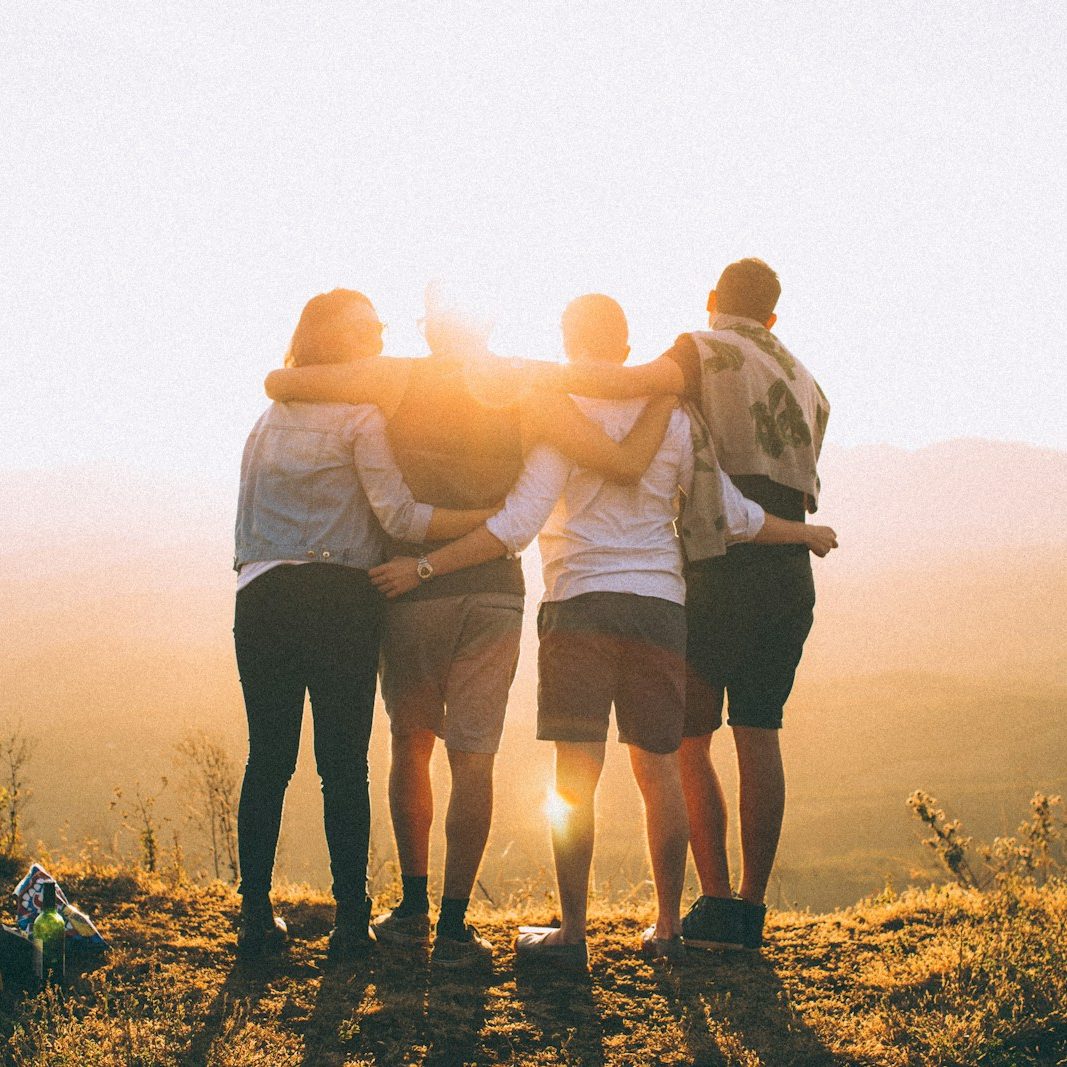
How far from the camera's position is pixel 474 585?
3.70 meters

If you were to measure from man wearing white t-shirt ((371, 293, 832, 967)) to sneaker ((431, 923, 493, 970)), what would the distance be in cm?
15

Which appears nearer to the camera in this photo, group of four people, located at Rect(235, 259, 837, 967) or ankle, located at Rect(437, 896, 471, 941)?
group of four people, located at Rect(235, 259, 837, 967)

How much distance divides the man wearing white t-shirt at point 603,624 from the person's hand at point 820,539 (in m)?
0.28

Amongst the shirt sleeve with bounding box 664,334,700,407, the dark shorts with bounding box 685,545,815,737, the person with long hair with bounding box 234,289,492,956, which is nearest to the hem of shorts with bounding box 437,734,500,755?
the person with long hair with bounding box 234,289,492,956

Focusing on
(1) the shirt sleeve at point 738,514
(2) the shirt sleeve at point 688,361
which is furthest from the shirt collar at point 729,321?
(1) the shirt sleeve at point 738,514

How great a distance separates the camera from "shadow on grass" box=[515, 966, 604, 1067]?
123 inches

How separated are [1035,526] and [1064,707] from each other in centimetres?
7962

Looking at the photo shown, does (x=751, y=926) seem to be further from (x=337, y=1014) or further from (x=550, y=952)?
(x=337, y=1014)

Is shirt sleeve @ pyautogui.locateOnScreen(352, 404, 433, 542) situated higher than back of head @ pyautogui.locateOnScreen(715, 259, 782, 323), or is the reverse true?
back of head @ pyautogui.locateOnScreen(715, 259, 782, 323)

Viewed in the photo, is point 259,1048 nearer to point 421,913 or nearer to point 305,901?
point 421,913

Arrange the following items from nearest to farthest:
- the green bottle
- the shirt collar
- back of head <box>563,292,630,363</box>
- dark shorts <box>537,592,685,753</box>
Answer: the green bottle, dark shorts <box>537,592,685,753</box>, back of head <box>563,292,630,363</box>, the shirt collar

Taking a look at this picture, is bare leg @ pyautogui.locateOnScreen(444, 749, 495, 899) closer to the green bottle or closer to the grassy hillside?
the grassy hillside

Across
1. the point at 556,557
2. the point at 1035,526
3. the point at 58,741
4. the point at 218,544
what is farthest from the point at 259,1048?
the point at 1035,526

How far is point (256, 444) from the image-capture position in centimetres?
370
